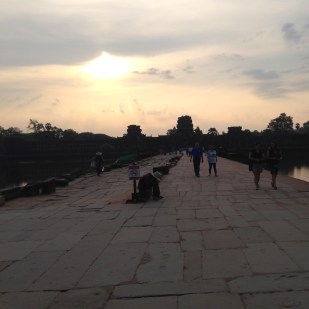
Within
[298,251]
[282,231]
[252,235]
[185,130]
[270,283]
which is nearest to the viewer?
[270,283]

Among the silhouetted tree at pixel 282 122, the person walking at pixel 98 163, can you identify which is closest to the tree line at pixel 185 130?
the silhouetted tree at pixel 282 122

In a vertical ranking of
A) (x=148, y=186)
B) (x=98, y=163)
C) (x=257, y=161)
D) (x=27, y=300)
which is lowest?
(x=27, y=300)

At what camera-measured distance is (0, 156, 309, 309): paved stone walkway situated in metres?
3.73

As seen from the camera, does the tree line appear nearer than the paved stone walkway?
No

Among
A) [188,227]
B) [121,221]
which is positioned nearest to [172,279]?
[188,227]

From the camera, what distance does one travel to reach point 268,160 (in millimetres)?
11648

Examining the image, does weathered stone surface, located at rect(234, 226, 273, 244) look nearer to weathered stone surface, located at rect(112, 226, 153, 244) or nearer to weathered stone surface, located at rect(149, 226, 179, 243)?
weathered stone surface, located at rect(149, 226, 179, 243)

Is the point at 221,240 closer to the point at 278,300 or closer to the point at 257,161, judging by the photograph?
the point at 278,300

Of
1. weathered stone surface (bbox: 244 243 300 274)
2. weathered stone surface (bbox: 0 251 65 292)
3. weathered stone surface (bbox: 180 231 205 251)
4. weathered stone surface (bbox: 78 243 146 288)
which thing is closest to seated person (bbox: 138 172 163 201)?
weathered stone surface (bbox: 180 231 205 251)

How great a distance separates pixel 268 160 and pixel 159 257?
7.32 meters

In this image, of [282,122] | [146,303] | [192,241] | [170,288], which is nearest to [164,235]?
[192,241]

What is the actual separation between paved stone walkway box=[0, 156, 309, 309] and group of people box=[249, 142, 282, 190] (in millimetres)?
2772

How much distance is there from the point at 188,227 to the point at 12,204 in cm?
605

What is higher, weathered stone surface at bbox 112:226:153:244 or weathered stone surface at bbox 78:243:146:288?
weathered stone surface at bbox 112:226:153:244
